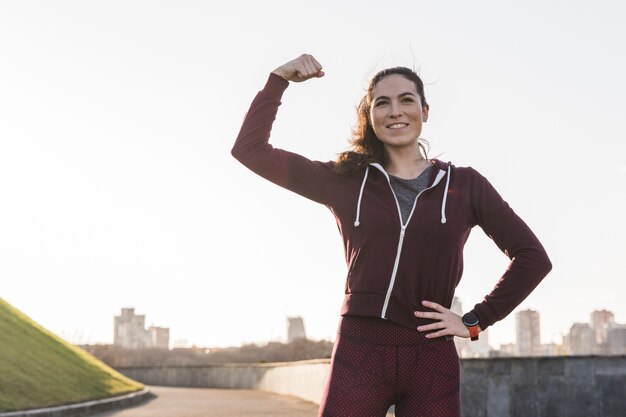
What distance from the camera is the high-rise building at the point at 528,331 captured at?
13388 centimetres

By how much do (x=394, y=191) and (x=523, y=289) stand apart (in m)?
0.54

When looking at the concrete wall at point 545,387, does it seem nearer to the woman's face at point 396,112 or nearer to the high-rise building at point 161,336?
the woman's face at point 396,112

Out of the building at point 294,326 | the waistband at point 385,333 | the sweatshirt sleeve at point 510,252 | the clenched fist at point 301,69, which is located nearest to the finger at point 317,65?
the clenched fist at point 301,69

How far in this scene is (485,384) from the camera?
10.5 meters

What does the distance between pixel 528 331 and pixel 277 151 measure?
145 metres

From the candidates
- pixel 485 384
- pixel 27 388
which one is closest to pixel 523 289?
pixel 485 384

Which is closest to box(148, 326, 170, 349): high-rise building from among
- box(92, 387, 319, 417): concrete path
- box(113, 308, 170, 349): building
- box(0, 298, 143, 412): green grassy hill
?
box(113, 308, 170, 349): building

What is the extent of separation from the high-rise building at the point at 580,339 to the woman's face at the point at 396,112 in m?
152

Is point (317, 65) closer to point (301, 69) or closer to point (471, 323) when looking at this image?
point (301, 69)

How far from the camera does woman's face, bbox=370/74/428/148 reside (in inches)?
121

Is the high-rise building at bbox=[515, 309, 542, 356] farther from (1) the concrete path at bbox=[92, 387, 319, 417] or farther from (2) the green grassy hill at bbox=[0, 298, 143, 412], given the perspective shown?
(1) the concrete path at bbox=[92, 387, 319, 417]

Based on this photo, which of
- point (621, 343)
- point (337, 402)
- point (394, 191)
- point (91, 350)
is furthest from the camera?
point (621, 343)

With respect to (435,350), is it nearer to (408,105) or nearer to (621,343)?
(408,105)

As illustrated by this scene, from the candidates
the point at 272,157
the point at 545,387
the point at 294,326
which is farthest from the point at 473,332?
the point at 294,326
